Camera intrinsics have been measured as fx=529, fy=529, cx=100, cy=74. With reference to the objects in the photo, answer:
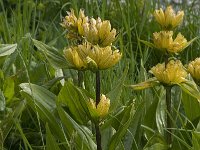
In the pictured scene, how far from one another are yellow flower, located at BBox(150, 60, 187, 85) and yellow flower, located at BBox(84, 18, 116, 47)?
0.16 metres

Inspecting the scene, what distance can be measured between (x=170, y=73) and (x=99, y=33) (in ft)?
0.73

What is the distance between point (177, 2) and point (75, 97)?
82.4 inches

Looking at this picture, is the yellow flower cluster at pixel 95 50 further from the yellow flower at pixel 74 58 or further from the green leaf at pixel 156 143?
the green leaf at pixel 156 143

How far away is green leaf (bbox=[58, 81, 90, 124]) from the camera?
149 cm

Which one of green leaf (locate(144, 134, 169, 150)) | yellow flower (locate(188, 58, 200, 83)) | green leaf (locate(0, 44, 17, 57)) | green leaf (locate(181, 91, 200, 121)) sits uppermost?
green leaf (locate(0, 44, 17, 57))

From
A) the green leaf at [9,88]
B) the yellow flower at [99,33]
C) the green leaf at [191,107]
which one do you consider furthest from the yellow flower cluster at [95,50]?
the green leaf at [9,88]

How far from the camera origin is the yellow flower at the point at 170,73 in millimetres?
1430

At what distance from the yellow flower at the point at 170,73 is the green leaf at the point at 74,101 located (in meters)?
0.22

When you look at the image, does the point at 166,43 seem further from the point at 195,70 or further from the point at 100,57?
the point at 100,57

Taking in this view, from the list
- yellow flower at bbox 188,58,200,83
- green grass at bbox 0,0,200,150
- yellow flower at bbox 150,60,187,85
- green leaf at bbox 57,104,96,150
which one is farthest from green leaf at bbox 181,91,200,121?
green leaf at bbox 57,104,96,150

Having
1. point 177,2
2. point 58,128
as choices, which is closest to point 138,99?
point 58,128

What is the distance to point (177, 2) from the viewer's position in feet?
11.4

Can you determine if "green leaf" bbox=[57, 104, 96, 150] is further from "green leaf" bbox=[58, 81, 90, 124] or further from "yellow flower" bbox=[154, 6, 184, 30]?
"yellow flower" bbox=[154, 6, 184, 30]

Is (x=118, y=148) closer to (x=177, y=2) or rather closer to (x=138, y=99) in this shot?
(x=138, y=99)
